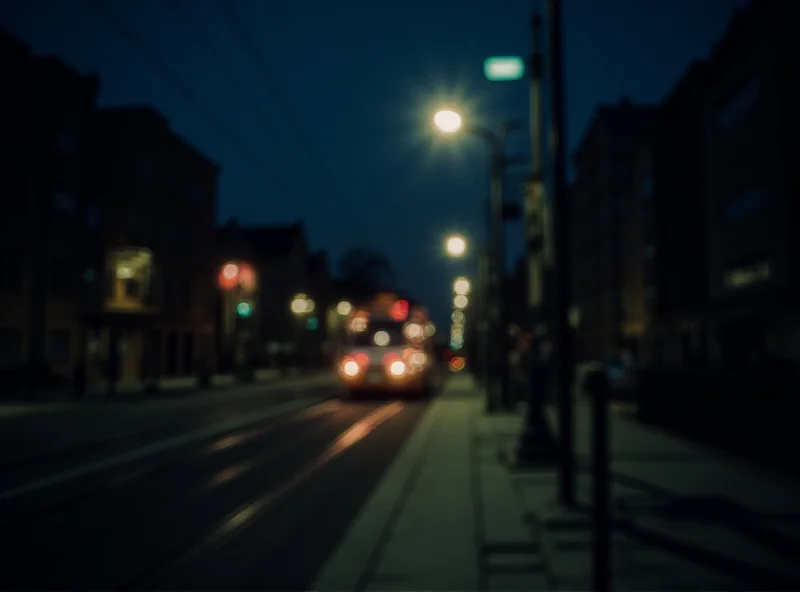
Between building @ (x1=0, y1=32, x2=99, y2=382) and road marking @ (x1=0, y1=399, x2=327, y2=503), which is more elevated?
building @ (x1=0, y1=32, x2=99, y2=382)

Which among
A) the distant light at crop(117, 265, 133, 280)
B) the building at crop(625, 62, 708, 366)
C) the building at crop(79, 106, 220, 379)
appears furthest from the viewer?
the building at crop(625, 62, 708, 366)

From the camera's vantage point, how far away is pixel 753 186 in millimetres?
37562

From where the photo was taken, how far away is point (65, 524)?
8398mm

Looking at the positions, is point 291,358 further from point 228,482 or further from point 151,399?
point 228,482

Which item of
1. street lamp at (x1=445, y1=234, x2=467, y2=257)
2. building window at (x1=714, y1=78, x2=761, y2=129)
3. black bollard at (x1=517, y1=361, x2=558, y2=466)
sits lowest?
black bollard at (x1=517, y1=361, x2=558, y2=466)

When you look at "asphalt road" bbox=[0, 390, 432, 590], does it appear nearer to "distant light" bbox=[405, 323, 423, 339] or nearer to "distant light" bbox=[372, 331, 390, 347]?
"distant light" bbox=[372, 331, 390, 347]

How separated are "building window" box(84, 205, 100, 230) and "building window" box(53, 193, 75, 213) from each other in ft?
4.66

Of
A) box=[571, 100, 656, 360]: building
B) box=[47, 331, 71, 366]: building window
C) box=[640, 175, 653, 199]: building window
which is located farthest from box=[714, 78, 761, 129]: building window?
box=[47, 331, 71, 366]: building window

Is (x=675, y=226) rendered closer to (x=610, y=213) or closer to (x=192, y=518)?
(x=610, y=213)

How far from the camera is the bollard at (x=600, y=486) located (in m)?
5.40

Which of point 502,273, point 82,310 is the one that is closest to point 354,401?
point 502,273

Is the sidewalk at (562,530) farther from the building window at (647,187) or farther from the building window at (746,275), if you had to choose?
the building window at (647,187)

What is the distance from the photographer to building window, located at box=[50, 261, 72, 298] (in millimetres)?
39688

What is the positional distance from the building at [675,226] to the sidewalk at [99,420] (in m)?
27.2
